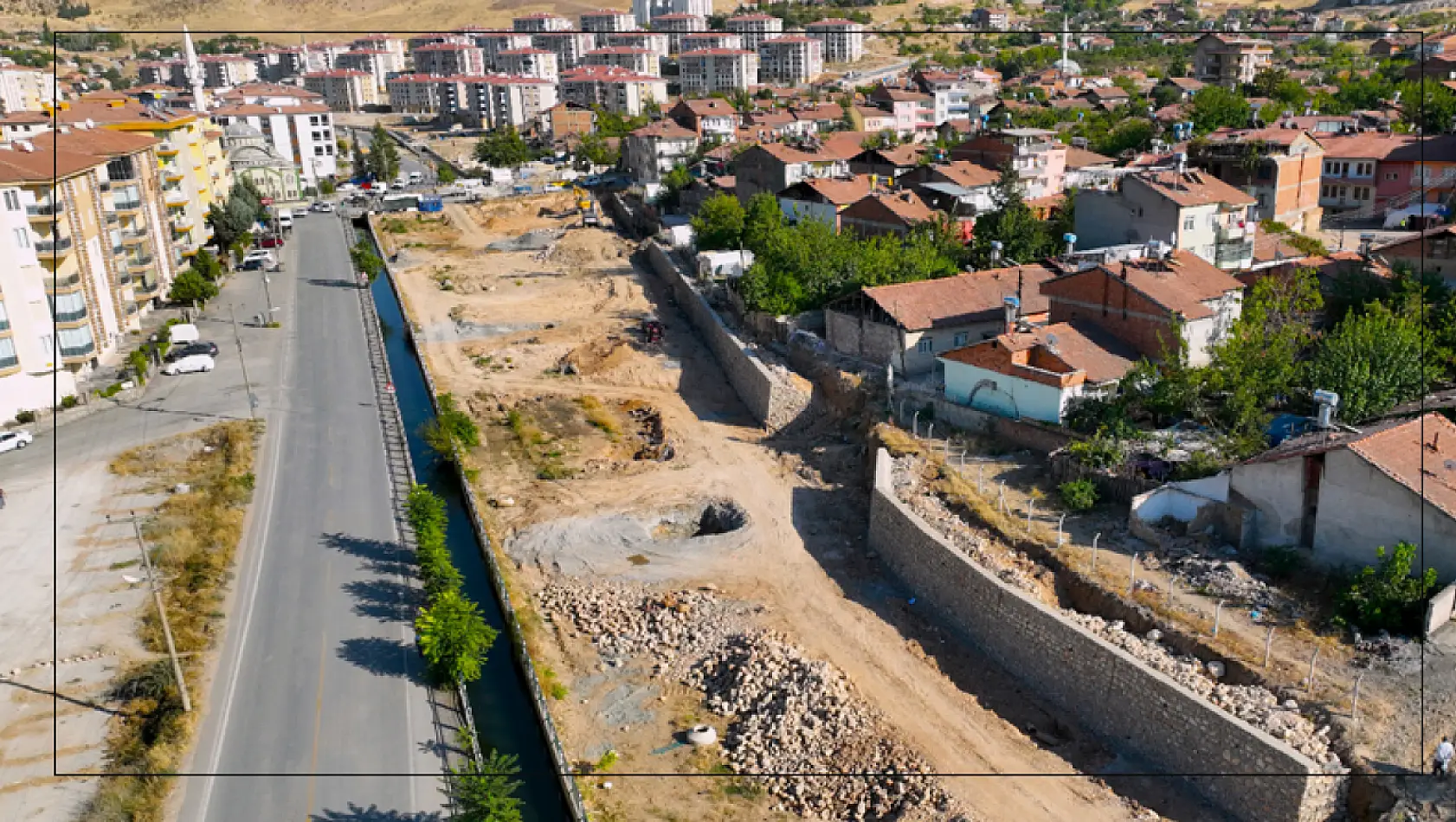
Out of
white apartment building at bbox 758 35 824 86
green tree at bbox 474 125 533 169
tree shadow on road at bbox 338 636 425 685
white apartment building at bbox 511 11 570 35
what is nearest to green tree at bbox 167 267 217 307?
tree shadow on road at bbox 338 636 425 685

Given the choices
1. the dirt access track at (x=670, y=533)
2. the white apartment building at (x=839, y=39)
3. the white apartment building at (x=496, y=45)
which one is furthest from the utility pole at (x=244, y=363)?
the white apartment building at (x=496, y=45)

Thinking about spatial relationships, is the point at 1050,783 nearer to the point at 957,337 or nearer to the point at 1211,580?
the point at 1211,580

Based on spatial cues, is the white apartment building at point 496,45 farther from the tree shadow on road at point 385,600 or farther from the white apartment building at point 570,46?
the tree shadow on road at point 385,600

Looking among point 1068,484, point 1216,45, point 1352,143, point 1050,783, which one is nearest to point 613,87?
point 1216,45

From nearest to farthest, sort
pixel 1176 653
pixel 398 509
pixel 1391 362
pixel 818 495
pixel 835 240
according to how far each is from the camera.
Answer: pixel 1176 653, pixel 1391 362, pixel 398 509, pixel 818 495, pixel 835 240

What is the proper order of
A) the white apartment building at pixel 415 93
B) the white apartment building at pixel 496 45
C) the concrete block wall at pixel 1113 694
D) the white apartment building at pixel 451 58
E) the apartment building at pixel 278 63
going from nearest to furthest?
the concrete block wall at pixel 1113 694 → the white apartment building at pixel 415 93 → the white apartment building at pixel 451 58 → the white apartment building at pixel 496 45 → the apartment building at pixel 278 63

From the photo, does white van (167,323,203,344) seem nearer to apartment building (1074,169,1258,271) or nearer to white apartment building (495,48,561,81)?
apartment building (1074,169,1258,271)

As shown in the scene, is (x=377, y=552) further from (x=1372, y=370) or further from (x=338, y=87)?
(x=338, y=87)
